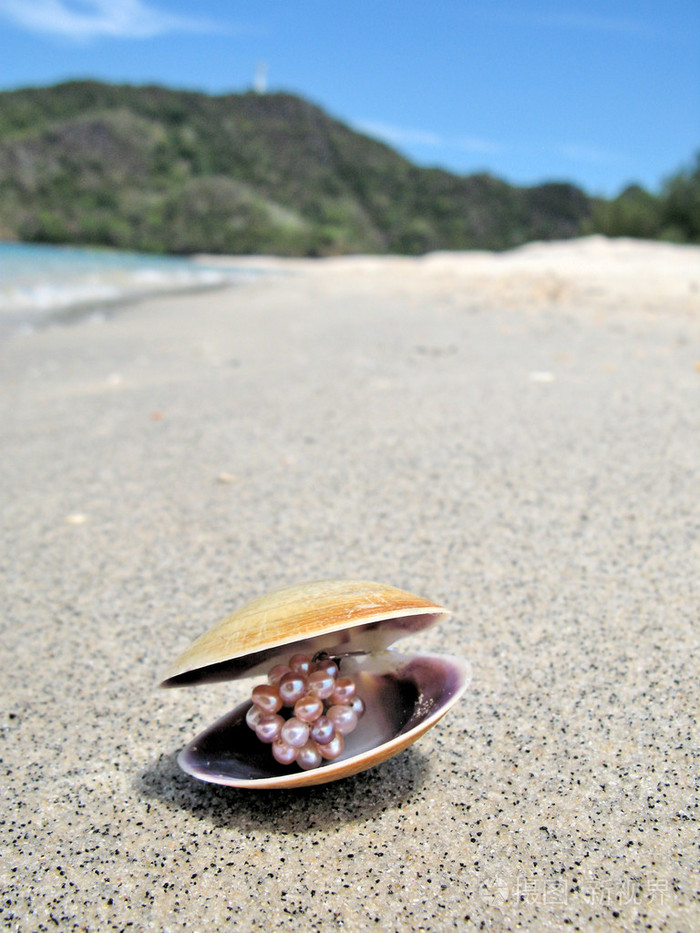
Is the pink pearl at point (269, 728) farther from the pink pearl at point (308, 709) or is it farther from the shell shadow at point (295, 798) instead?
the shell shadow at point (295, 798)

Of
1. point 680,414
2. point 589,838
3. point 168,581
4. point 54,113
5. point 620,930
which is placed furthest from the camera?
point 54,113

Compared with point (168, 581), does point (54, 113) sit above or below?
above

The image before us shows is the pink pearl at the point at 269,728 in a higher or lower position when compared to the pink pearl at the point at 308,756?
higher

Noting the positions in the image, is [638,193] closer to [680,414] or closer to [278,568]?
[680,414]

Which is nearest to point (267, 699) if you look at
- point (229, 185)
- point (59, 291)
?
point (59, 291)

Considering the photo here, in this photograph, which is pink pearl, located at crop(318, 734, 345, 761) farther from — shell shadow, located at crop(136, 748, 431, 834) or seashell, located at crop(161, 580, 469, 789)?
shell shadow, located at crop(136, 748, 431, 834)

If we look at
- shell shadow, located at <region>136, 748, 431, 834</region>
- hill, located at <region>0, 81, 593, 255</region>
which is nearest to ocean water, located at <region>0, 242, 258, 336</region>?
shell shadow, located at <region>136, 748, 431, 834</region>

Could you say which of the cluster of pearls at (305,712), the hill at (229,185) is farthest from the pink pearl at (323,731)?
the hill at (229,185)

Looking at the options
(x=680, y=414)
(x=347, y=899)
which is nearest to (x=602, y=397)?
(x=680, y=414)
